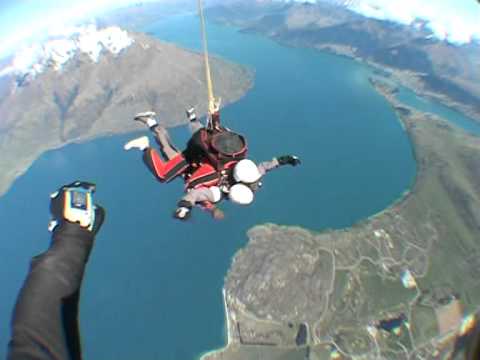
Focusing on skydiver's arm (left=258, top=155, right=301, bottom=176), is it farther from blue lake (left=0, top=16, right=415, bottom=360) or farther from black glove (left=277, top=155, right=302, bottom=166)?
blue lake (left=0, top=16, right=415, bottom=360)

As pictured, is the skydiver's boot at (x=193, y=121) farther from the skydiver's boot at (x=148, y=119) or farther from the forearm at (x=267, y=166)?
the forearm at (x=267, y=166)

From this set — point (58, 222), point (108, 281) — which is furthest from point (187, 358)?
point (58, 222)

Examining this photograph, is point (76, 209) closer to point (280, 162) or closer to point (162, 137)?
point (162, 137)

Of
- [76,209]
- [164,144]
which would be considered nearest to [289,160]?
[164,144]

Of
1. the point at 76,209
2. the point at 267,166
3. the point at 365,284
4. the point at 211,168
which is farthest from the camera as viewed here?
the point at 365,284

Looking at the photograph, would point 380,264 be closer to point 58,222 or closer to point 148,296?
point 148,296

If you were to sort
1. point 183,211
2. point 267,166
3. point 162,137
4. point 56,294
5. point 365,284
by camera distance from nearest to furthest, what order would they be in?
point 56,294 → point 183,211 → point 267,166 → point 162,137 → point 365,284
